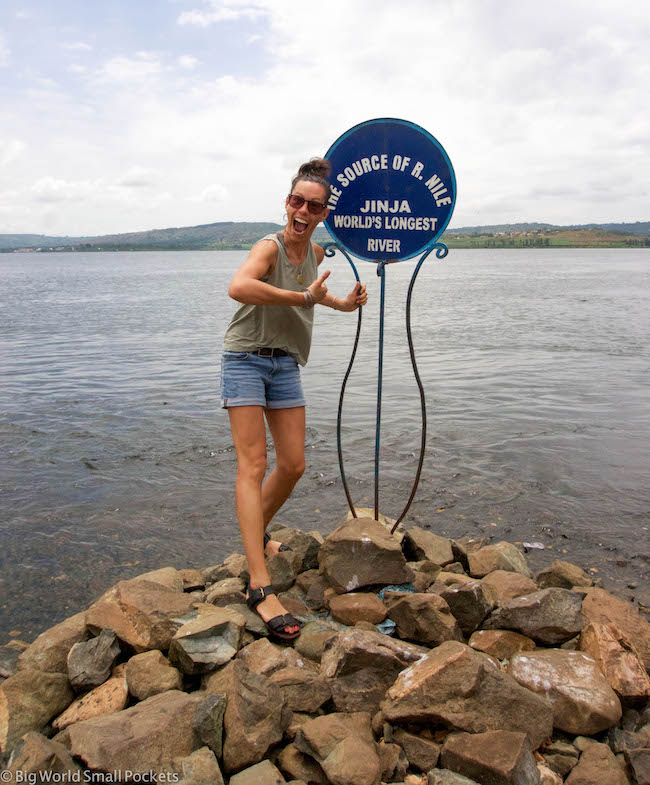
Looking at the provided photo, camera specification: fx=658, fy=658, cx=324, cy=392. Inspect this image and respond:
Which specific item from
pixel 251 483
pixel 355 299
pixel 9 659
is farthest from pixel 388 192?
pixel 9 659

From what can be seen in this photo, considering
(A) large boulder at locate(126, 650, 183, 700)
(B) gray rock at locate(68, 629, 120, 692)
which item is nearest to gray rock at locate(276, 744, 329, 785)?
(A) large boulder at locate(126, 650, 183, 700)

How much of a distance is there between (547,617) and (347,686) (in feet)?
4.32

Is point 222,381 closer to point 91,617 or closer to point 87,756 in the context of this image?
point 91,617

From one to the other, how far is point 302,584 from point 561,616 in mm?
1720

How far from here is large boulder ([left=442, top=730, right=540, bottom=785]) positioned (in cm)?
281

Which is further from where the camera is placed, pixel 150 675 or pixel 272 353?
pixel 272 353

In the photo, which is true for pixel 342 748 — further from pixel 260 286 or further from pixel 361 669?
pixel 260 286

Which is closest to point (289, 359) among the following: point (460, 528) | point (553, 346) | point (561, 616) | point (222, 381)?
point (222, 381)

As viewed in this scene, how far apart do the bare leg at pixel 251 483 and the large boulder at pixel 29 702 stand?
1.25m

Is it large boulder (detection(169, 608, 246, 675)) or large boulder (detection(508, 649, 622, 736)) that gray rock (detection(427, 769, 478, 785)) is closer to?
large boulder (detection(508, 649, 622, 736))

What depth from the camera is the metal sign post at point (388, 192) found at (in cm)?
465

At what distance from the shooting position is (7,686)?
3.44 metres

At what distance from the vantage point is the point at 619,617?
163 inches

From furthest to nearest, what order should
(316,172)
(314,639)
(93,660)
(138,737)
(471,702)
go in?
(316,172)
(314,639)
(93,660)
(471,702)
(138,737)
